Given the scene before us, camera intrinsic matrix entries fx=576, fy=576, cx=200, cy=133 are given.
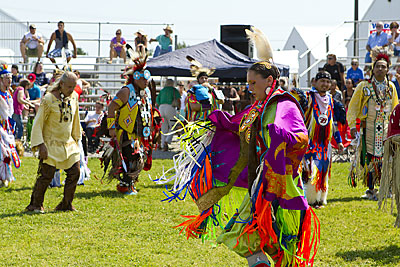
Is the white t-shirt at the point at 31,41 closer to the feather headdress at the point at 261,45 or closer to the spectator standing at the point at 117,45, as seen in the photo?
the spectator standing at the point at 117,45

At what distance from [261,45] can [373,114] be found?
3.45 metres

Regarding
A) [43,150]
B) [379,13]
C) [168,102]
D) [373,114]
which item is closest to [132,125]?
[43,150]

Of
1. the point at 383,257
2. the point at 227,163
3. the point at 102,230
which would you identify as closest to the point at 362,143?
the point at 383,257

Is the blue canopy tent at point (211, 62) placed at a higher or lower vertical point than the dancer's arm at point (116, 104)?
higher

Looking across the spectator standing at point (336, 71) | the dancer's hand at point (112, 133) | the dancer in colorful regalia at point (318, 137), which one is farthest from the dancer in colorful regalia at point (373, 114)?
the spectator standing at point (336, 71)

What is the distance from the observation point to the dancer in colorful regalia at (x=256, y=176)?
10.6ft

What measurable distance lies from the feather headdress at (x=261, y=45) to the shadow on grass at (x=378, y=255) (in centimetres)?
194

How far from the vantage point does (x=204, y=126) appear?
3783 millimetres

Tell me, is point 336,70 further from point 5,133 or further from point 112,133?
point 5,133

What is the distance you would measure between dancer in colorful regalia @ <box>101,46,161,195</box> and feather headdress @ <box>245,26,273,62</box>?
342cm

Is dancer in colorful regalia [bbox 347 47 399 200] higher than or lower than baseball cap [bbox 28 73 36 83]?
lower

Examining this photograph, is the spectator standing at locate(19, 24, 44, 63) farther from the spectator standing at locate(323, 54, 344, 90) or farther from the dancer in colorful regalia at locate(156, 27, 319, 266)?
the dancer in colorful regalia at locate(156, 27, 319, 266)

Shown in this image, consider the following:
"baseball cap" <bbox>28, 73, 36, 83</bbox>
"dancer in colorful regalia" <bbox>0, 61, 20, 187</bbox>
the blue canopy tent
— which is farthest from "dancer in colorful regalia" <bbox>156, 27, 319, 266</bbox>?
"baseball cap" <bbox>28, 73, 36, 83</bbox>

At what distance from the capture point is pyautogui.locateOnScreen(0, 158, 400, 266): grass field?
4.74 m
